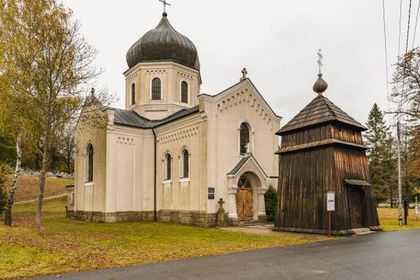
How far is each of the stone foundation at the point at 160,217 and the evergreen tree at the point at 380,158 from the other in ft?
109

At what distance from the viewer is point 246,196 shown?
73.6 ft

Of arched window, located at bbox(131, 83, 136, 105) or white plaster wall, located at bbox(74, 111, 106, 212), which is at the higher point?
arched window, located at bbox(131, 83, 136, 105)

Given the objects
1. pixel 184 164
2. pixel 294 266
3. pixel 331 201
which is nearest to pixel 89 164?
pixel 184 164

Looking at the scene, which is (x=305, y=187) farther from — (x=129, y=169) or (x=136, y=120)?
(x=136, y=120)

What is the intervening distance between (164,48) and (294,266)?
21.6 metres

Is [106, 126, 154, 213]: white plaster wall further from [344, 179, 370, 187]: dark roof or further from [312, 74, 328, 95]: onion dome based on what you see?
[344, 179, 370, 187]: dark roof

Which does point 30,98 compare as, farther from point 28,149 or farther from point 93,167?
point 93,167

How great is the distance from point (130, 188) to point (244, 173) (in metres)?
7.77

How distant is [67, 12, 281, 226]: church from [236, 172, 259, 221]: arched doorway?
6cm

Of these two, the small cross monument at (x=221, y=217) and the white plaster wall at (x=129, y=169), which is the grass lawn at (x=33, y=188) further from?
the small cross monument at (x=221, y=217)

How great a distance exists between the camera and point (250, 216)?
22344 mm

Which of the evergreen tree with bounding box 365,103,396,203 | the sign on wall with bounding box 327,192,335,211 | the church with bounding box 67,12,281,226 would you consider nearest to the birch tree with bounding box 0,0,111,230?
the church with bounding box 67,12,281,226

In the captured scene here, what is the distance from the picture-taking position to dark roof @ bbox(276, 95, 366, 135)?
17.1 m

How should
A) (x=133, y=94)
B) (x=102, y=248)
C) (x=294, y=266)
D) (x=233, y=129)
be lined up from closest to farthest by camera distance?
(x=294, y=266), (x=102, y=248), (x=233, y=129), (x=133, y=94)
